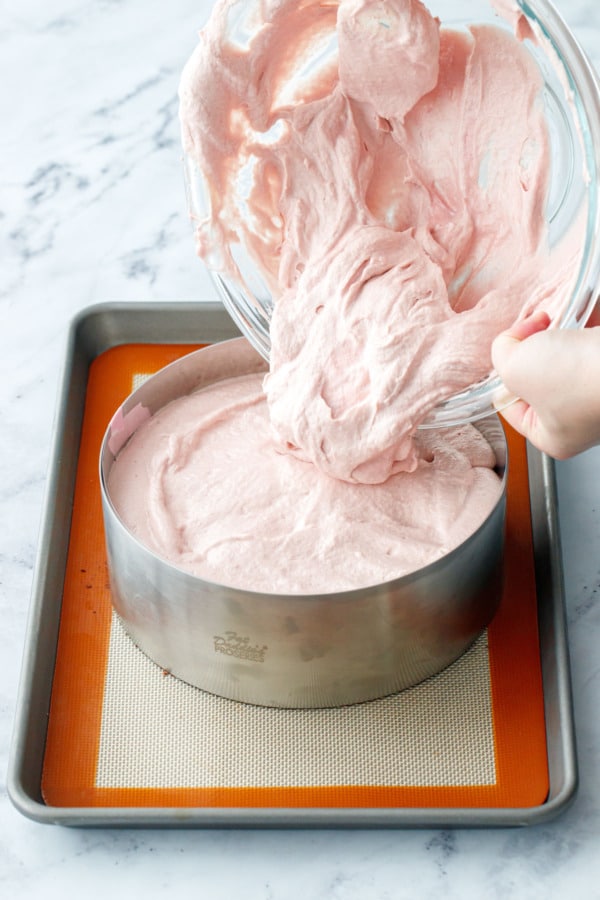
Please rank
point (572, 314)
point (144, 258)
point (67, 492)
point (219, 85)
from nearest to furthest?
point (572, 314)
point (219, 85)
point (67, 492)
point (144, 258)

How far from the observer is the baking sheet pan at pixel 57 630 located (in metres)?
1.12

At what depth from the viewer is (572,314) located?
3.52ft

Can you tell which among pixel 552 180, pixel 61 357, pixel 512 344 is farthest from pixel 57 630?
pixel 552 180

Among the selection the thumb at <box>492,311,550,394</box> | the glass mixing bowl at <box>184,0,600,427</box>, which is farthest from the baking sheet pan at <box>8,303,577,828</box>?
the thumb at <box>492,311,550,394</box>

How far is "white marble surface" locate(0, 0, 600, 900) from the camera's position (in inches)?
44.3

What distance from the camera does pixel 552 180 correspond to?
1.18m

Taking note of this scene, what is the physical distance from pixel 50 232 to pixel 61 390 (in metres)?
0.40

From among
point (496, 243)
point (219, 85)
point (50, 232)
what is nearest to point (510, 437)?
point (496, 243)

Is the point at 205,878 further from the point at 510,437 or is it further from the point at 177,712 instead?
the point at 510,437

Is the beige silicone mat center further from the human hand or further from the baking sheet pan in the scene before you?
the human hand

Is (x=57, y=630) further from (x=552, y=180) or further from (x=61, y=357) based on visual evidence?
(x=552, y=180)

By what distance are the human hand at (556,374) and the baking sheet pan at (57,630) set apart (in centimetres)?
25

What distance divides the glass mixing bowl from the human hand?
0.05 metres

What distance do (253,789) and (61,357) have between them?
2.11ft
